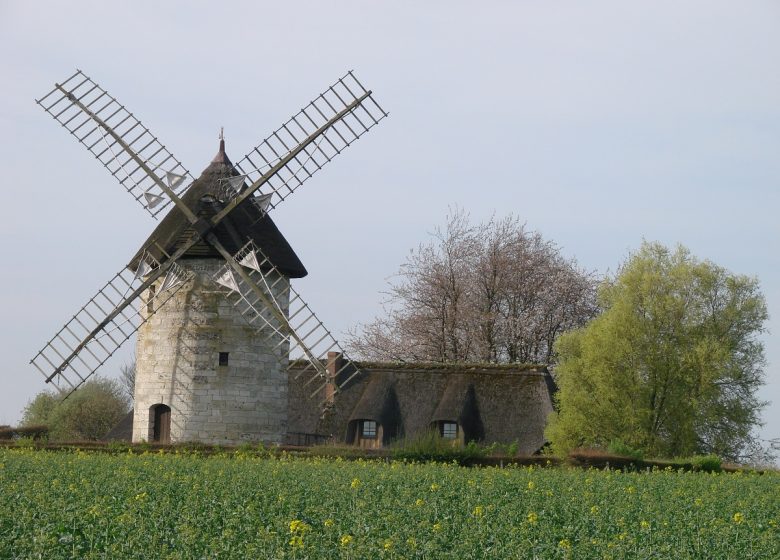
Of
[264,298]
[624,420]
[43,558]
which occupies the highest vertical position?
[264,298]

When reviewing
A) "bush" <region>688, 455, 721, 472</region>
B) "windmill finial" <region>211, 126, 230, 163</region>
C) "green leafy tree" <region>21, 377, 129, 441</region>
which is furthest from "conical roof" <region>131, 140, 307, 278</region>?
"green leafy tree" <region>21, 377, 129, 441</region>

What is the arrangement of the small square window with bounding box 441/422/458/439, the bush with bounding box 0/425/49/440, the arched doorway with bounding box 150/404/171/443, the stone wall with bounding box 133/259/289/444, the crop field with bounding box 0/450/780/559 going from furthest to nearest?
the small square window with bounding box 441/422/458/439 → the bush with bounding box 0/425/49/440 → the arched doorway with bounding box 150/404/171/443 → the stone wall with bounding box 133/259/289/444 → the crop field with bounding box 0/450/780/559

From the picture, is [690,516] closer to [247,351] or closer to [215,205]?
[247,351]

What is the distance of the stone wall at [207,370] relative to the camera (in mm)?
26906

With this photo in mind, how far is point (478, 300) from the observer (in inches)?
1930

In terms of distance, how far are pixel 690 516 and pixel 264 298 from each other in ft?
48.0

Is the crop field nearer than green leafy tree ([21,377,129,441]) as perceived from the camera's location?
Yes

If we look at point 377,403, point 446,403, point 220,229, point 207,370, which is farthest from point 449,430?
point 220,229

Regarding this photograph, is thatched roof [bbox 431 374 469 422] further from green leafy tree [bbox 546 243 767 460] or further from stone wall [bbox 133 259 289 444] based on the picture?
stone wall [bbox 133 259 289 444]

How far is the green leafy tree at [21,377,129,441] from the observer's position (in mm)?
47875

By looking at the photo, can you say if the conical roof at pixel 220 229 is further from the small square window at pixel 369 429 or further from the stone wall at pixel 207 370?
the small square window at pixel 369 429

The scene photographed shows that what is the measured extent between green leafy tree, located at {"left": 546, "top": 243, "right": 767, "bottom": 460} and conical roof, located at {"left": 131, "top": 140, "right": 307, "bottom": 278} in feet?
34.6

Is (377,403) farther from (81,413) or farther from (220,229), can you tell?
(81,413)

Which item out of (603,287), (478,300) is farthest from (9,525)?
(478,300)
